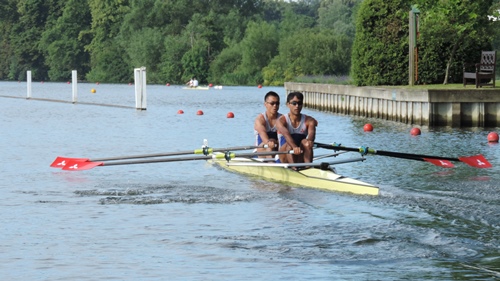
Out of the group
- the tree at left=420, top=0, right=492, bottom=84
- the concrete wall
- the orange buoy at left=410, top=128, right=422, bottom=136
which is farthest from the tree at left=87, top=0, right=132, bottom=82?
the orange buoy at left=410, top=128, right=422, bottom=136

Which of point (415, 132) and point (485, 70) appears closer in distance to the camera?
point (415, 132)

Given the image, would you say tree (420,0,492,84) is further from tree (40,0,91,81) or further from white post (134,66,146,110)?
tree (40,0,91,81)

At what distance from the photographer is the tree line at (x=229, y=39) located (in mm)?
47000

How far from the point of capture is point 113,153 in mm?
30609

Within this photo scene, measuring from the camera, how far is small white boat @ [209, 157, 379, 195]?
61.3 ft

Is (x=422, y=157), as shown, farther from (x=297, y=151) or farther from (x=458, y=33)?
(x=458, y=33)

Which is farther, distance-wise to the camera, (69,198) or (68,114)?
(68,114)

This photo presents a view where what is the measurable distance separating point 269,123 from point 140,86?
3282 cm

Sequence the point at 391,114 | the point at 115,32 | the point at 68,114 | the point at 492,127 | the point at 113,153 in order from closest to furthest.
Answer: the point at 113,153 → the point at 492,127 → the point at 391,114 → the point at 68,114 → the point at 115,32

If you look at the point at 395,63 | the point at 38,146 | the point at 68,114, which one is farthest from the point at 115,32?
the point at 38,146

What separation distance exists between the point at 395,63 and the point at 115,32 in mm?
99644

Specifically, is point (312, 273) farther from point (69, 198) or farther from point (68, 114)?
point (68, 114)

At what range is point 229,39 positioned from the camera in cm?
12138

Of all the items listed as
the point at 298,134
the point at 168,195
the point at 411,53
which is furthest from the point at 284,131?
the point at 411,53
